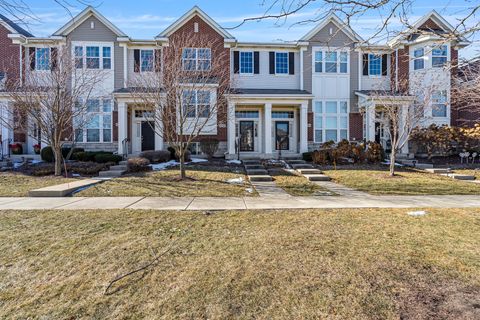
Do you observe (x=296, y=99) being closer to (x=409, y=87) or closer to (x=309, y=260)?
(x=409, y=87)

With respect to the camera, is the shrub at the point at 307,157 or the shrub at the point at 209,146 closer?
the shrub at the point at 307,157

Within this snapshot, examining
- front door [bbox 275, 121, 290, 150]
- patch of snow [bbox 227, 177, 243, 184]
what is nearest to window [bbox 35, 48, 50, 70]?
patch of snow [bbox 227, 177, 243, 184]

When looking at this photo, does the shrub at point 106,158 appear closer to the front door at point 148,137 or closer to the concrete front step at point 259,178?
the front door at point 148,137

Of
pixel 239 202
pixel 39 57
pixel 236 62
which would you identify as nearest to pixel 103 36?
pixel 39 57

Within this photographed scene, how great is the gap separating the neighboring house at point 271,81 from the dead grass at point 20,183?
5654 millimetres

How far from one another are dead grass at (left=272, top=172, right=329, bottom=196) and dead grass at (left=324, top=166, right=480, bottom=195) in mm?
1458

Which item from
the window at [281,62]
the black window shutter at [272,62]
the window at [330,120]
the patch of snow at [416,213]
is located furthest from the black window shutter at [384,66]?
the patch of snow at [416,213]

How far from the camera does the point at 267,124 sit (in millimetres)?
17125

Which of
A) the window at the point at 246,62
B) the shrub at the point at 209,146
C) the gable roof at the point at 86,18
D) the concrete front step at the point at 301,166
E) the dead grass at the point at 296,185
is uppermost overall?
the gable roof at the point at 86,18

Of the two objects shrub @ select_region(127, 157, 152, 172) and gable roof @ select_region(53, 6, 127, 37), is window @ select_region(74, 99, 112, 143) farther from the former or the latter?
shrub @ select_region(127, 157, 152, 172)

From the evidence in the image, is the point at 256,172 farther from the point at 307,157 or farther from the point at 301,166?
the point at 307,157

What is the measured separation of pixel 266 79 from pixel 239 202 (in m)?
13.5

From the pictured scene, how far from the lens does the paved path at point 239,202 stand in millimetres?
7195

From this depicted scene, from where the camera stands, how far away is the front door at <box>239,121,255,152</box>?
63.8ft
